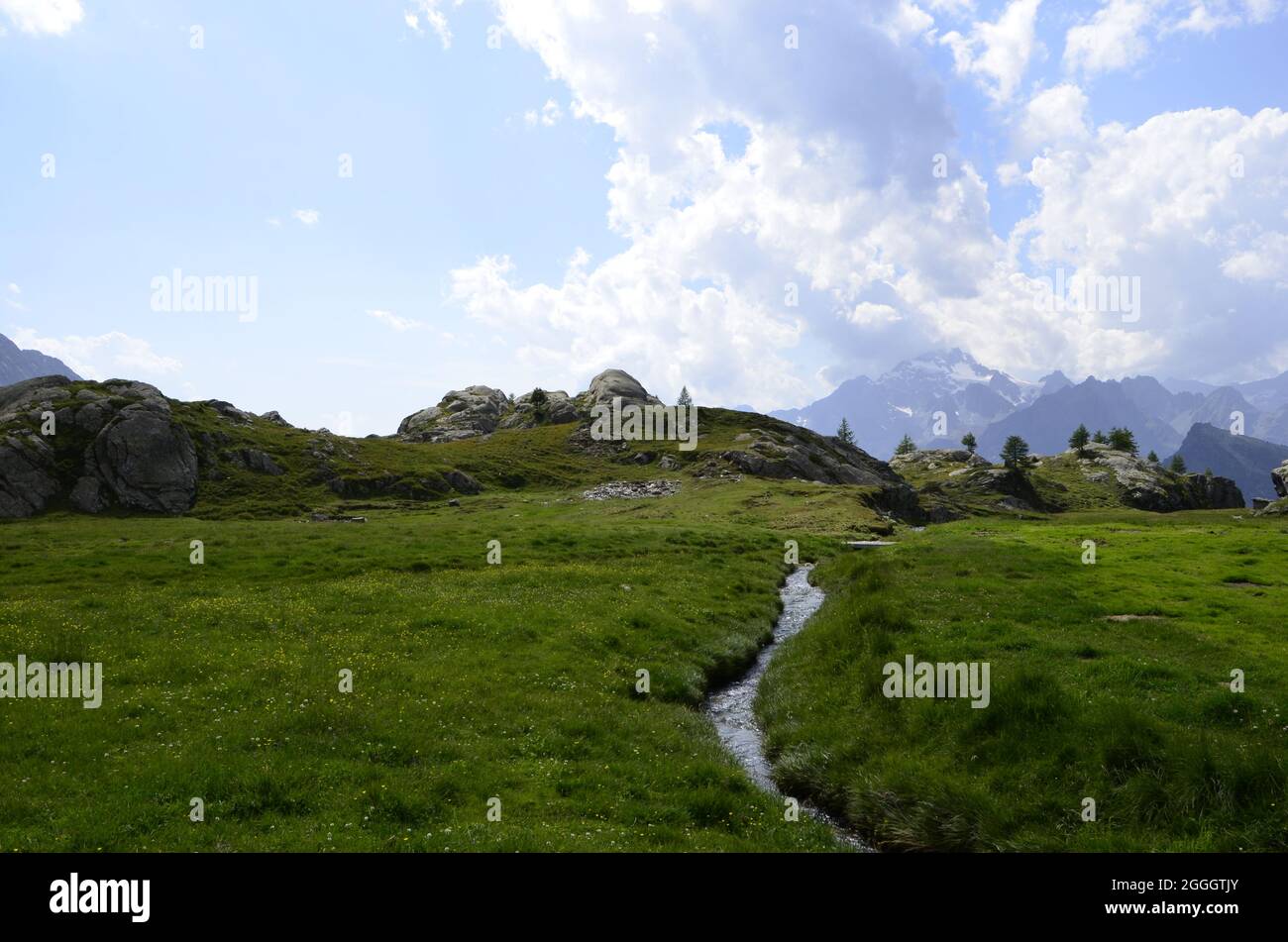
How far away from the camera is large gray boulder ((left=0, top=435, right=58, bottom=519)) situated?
79.3m

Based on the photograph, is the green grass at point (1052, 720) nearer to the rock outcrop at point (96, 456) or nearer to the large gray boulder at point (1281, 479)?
the rock outcrop at point (96, 456)

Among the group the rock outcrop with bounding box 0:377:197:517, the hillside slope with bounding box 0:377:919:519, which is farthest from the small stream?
the rock outcrop with bounding box 0:377:197:517

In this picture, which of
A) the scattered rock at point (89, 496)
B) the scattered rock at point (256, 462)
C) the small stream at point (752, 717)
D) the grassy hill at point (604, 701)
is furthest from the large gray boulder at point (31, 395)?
the small stream at point (752, 717)

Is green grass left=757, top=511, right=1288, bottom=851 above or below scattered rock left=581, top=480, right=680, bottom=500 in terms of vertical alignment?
below

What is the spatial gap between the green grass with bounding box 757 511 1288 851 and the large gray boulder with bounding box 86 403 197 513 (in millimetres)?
94602

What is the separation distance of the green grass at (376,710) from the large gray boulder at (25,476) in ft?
178

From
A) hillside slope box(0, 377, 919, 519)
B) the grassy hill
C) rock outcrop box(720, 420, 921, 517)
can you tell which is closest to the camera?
the grassy hill

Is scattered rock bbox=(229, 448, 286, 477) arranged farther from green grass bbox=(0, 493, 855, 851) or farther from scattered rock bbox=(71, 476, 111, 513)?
green grass bbox=(0, 493, 855, 851)

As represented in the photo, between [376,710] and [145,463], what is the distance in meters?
98.2

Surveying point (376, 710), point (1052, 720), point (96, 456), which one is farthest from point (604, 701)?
point (96, 456)

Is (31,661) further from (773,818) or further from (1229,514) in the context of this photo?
(1229,514)

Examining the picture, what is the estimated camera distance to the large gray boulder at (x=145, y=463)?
8888 cm

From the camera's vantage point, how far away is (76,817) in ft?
38.1

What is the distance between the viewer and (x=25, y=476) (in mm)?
82438
